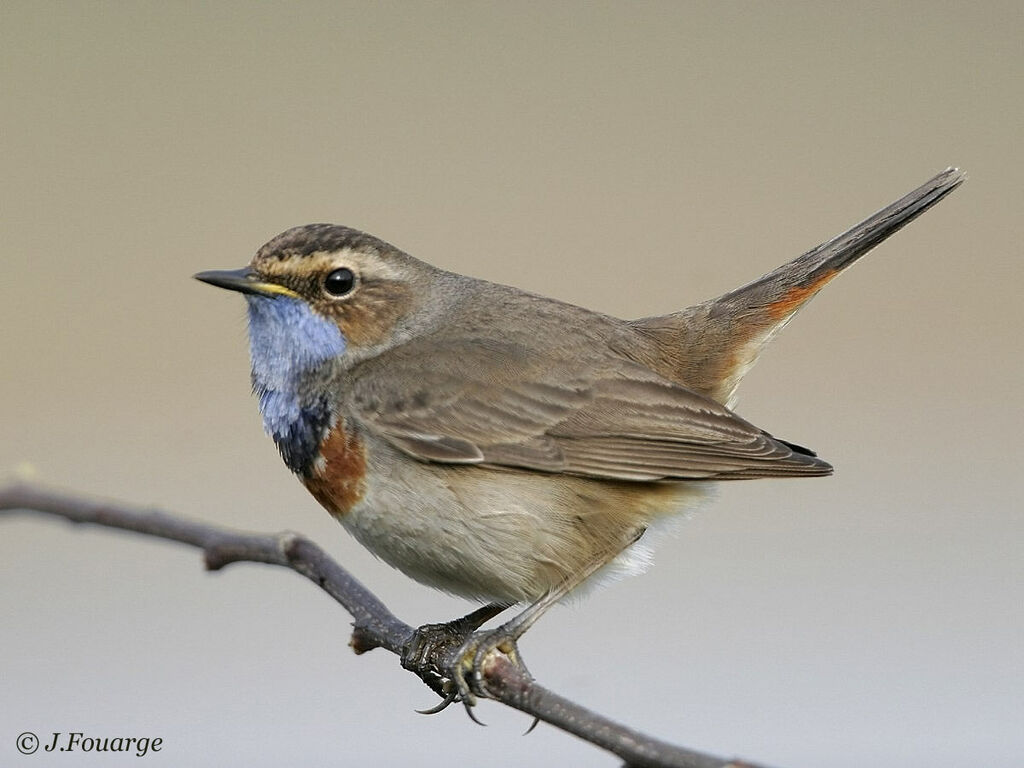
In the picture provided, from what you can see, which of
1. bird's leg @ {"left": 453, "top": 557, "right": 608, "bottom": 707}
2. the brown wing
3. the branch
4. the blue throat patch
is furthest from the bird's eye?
bird's leg @ {"left": 453, "top": 557, "right": 608, "bottom": 707}

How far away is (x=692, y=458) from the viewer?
4.10m

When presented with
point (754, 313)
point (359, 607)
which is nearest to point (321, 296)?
point (359, 607)

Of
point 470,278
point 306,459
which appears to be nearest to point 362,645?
point 306,459

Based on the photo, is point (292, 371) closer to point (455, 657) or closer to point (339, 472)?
point (339, 472)

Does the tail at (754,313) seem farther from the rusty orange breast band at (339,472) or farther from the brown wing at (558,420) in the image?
the rusty orange breast band at (339,472)

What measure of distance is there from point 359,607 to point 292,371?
38.6 inches

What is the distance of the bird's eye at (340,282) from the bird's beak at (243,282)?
0.50 ft

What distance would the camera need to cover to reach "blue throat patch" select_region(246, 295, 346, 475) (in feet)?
13.6

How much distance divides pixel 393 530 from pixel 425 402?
51 cm

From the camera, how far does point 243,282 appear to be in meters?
3.91

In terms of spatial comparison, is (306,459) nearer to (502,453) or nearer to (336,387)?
(336,387)

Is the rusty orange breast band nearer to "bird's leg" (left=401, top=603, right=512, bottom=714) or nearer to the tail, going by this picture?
"bird's leg" (left=401, top=603, right=512, bottom=714)

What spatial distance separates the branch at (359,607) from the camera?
2311 millimetres

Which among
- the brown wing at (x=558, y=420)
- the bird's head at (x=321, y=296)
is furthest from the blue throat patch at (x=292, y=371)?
the brown wing at (x=558, y=420)
